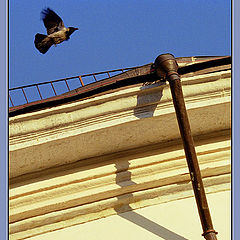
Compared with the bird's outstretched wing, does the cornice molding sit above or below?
below

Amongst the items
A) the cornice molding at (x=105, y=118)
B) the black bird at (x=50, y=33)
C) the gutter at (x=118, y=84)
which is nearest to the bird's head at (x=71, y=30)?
the black bird at (x=50, y=33)

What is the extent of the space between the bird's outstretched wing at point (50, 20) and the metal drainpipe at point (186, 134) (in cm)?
112

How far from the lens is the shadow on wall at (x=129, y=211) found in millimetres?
3166

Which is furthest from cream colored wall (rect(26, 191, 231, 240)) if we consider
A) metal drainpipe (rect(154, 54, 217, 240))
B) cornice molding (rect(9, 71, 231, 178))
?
cornice molding (rect(9, 71, 231, 178))

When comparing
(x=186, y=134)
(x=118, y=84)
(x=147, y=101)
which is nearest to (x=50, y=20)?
(x=118, y=84)

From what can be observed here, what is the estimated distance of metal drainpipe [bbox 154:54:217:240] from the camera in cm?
295

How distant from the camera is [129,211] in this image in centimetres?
344

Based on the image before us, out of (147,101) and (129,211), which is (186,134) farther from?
(129,211)

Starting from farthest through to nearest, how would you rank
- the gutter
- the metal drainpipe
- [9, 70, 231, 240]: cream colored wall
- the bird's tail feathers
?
the bird's tail feathers, the gutter, [9, 70, 231, 240]: cream colored wall, the metal drainpipe

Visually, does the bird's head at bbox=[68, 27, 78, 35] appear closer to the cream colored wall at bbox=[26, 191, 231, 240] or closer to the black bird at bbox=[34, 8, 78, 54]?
the black bird at bbox=[34, 8, 78, 54]

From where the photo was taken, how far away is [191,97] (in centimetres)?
360

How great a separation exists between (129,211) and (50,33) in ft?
5.33

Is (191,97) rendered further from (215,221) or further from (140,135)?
(215,221)

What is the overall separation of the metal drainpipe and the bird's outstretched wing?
1.12m
